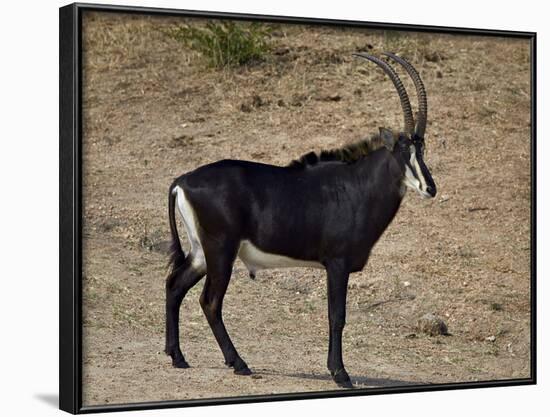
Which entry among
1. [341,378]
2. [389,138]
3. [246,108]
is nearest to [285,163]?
[246,108]

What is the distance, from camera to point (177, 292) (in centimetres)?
1038

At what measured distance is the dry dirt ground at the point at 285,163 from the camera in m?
10.6

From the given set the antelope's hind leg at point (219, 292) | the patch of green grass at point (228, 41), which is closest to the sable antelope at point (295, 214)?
the antelope's hind leg at point (219, 292)

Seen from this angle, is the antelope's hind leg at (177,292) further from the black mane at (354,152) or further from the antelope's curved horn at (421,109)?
the antelope's curved horn at (421,109)

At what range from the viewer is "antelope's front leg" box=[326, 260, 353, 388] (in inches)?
413

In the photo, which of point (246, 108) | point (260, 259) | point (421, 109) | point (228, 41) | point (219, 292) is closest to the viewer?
point (219, 292)

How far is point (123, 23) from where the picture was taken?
10.3m

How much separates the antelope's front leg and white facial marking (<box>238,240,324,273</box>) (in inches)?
9.0

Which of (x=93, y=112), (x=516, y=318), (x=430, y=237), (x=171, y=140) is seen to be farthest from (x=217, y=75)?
(x=516, y=318)

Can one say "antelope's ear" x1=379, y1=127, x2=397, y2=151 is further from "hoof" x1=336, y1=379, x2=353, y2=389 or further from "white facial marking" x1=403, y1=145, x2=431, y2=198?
"hoof" x1=336, y1=379, x2=353, y2=389

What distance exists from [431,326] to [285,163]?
71.4 inches

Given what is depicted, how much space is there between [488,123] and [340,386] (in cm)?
286

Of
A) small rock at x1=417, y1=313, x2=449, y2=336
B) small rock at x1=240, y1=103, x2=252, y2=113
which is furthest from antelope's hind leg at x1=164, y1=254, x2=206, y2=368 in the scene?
small rock at x1=417, y1=313, x2=449, y2=336

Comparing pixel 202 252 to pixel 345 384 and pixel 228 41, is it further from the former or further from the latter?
pixel 228 41
